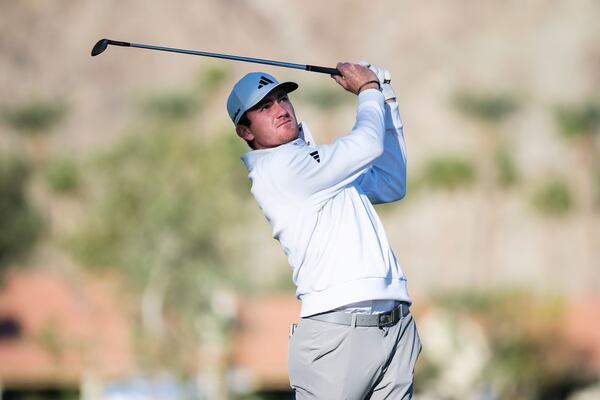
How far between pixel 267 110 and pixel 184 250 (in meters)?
25.5

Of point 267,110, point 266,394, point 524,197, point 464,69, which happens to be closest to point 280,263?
point 524,197

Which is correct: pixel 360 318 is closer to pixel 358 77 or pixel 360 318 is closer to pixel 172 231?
pixel 358 77

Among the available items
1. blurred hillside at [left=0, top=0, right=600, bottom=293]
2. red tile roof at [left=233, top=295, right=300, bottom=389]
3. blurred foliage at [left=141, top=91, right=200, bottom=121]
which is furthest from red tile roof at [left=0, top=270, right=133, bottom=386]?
blurred hillside at [left=0, top=0, right=600, bottom=293]

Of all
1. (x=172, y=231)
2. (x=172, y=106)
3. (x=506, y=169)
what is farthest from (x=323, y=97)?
(x=172, y=231)

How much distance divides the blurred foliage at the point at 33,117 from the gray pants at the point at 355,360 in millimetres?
52297

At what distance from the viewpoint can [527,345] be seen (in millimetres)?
34219

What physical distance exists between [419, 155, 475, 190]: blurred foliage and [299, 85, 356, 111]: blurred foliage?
5.99m

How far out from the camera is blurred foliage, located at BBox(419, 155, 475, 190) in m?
53.8

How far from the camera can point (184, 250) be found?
29906 millimetres

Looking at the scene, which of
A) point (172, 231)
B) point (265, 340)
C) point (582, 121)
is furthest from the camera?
point (582, 121)

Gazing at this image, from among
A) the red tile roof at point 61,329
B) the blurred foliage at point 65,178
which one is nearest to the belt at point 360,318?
the red tile roof at point 61,329

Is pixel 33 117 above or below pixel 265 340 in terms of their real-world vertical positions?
above

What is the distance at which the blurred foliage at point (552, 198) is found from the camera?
55.6 meters

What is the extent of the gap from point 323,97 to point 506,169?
9.91 m
